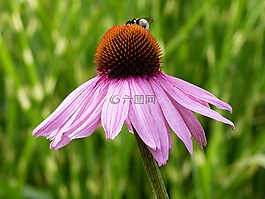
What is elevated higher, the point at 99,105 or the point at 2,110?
the point at 99,105

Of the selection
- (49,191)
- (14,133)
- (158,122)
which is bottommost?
(49,191)

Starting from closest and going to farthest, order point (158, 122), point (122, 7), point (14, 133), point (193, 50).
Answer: point (158, 122) < point (122, 7) < point (14, 133) < point (193, 50)


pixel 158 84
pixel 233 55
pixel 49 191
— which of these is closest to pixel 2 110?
pixel 49 191

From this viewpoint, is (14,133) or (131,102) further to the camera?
(14,133)

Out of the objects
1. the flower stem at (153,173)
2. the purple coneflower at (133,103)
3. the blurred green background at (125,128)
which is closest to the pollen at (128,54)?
the purple coneflower at (133,103)

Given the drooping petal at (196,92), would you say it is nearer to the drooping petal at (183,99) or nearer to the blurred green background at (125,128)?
the drooping petal at (183,99)

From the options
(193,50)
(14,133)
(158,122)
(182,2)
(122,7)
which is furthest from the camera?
(182,2)

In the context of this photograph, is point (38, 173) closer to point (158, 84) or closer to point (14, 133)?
point (14, 133)

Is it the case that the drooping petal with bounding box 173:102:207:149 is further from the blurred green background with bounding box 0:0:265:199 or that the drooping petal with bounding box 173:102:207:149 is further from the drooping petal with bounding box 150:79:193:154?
the blurred green background with bounding box 0:0:265:199
